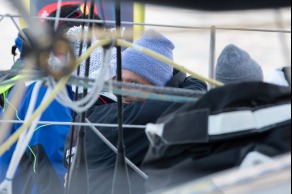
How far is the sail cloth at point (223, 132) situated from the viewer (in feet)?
2.43

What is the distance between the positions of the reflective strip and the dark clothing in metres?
0.55

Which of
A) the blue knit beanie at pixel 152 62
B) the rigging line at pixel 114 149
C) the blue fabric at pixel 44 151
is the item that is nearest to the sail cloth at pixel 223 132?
the rigging line at pixel 114 149

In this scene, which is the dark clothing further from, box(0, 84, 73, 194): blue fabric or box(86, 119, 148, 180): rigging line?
box(0, 84, 73, 194): blue fabric

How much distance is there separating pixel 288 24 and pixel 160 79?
562mm

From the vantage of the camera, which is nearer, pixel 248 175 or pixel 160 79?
pixel 248 175

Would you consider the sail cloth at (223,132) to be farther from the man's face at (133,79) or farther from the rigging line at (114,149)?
the man's face at (133,79)

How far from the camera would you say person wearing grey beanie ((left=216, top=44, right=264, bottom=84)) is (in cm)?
94

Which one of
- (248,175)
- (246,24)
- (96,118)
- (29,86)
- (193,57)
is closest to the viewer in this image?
(248,175)

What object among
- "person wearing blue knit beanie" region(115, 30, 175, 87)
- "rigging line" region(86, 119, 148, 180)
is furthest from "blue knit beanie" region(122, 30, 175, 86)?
"rigging line" region(86, 119, 148, 180)


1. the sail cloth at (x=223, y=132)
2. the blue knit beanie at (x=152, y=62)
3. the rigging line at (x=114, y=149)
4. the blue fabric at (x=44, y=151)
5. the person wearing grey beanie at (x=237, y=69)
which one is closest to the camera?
the sail cloth at (x=223, y=132)

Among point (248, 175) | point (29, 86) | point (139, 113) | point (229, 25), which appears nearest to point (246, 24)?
point (229, 25)

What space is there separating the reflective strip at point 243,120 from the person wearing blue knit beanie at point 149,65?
2.11ft

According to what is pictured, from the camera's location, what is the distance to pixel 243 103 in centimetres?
78

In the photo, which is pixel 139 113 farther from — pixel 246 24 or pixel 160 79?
pixel 246 24
